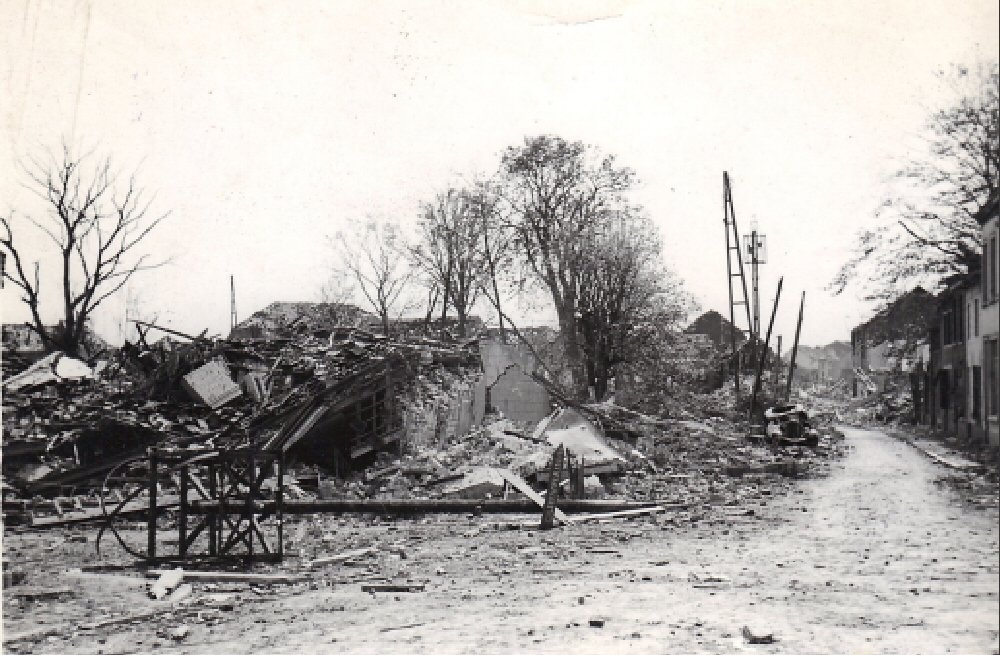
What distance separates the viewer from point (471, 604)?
5551 millimetres

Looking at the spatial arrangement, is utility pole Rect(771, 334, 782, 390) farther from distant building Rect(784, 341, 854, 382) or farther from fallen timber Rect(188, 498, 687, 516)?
fallen timber Rect(188, 498, 687, 516)

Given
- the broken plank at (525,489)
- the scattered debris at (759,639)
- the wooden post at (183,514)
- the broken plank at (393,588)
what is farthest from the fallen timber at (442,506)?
the scattered debris at (759,639)

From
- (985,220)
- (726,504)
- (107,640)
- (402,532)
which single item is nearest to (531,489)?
(402,532)

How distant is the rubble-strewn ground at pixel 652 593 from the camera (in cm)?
466

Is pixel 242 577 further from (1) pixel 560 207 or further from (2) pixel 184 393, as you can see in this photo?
(2) pixel 184 393

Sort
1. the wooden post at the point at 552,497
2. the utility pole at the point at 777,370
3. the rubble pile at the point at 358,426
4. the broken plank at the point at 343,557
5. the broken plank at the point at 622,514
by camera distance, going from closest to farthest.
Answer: the utility pole at the point at 777,370 < the broken plank at the point at 343,557 < the rubble pile at the point at 358,426 < the broken plank at the point at 622,514 < the wooden post at the point at 552,497

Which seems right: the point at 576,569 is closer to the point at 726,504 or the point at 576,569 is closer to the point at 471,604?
the point at 471,604

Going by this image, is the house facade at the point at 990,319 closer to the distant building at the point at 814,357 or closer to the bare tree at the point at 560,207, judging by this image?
the distant building at the point at 814,357

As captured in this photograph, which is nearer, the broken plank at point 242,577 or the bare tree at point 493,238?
the broken plank at point 242,577

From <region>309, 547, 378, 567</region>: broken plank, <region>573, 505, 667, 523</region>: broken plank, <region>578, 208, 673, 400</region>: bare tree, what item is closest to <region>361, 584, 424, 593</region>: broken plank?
<region>309, 547, 378, 567</region>: broken plank

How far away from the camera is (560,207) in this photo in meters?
6.54

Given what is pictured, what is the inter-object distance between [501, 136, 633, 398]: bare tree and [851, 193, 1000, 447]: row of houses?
1.98 metres

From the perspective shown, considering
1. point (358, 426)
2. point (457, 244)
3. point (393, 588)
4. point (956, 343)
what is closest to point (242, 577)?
point (393, 588)

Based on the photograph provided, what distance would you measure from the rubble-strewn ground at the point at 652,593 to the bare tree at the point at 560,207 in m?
1.84
